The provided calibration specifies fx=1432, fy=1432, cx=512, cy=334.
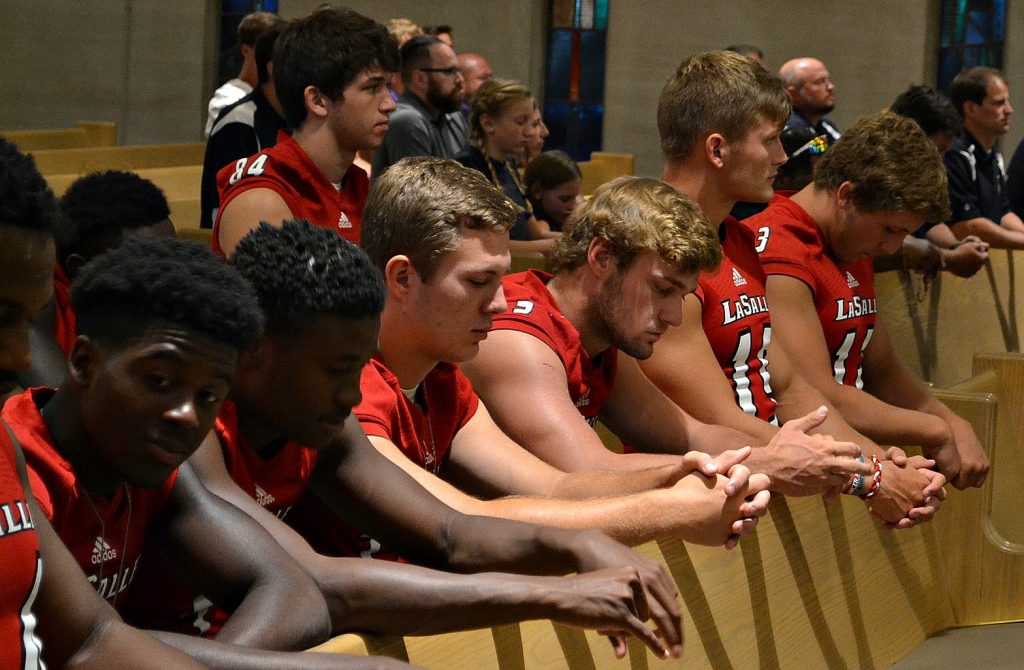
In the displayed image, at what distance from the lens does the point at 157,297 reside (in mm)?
2008

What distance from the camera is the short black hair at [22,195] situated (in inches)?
69.1

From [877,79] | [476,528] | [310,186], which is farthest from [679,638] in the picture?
[877,79]

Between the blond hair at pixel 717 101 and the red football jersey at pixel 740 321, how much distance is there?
29 centimetres

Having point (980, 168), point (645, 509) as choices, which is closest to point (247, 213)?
point (645, 509)

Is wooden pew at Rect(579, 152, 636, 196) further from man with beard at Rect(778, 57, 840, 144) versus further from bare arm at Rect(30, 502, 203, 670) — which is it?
bare arm at Rect(30, 502, 203, 670)

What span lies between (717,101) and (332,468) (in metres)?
2.06

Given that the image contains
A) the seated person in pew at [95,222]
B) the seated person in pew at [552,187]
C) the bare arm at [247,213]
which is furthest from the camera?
the seated person in pew at [552,187]

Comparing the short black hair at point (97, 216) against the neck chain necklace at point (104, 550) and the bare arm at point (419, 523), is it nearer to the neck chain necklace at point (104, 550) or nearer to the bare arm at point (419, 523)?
the bare arm at point (419, 523)

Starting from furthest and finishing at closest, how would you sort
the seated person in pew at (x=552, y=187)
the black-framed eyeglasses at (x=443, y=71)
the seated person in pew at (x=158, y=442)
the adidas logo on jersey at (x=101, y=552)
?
the seated person in pew at (x=552, y=187)
the black-framed eyeglasses at (x=443, y=71)
the adidas logo on jersey at (x=101, y=552)
the seated person in pew at (x=158, y=442)

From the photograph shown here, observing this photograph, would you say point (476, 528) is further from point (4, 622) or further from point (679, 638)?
point (4, 622)

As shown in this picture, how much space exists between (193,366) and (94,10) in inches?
506

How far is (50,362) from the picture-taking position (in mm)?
2967

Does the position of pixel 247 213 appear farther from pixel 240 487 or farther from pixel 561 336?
pixel 240 487

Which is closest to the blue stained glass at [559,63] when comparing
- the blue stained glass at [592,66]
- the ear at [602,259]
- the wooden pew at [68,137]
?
the blue stained glass at [592,66]
